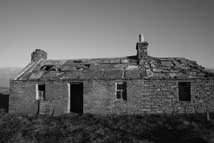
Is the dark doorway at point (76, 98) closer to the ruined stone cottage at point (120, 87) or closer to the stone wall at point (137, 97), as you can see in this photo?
the ruined stone cottage at point (120, 87)

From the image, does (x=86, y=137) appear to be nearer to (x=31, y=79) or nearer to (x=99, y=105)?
(x=99, y=105)

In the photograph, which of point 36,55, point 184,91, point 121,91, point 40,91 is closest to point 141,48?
point 121,91

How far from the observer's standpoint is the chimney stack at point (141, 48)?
46.6 feet

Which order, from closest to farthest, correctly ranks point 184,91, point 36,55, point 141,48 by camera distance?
point 184,91
point 141,48
point 36,55

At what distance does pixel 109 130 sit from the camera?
→ 342 inches

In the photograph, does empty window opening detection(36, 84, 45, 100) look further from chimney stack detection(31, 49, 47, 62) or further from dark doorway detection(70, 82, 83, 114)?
chimney stack detection(31, 49, 47, 62)

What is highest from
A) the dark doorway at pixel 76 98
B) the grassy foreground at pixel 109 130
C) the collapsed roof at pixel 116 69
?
the collapsed roof at pixel 116 69

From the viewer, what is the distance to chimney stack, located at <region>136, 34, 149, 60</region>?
14.2 m

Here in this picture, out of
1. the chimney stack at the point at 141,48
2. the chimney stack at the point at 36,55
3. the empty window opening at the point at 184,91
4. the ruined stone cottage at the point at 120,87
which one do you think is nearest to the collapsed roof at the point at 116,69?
the ruined stone cottage at the point at 120,87

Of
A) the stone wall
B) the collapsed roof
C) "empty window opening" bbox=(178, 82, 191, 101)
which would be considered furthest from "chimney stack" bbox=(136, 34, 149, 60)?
"empty window opening" bbox=(178, 82, 191, 101)

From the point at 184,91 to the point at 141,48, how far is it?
220 inches

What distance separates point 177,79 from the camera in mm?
11547

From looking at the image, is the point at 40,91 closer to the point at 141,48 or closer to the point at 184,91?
the point at 141,48

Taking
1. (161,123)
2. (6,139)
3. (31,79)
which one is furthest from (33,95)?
(161,123)
